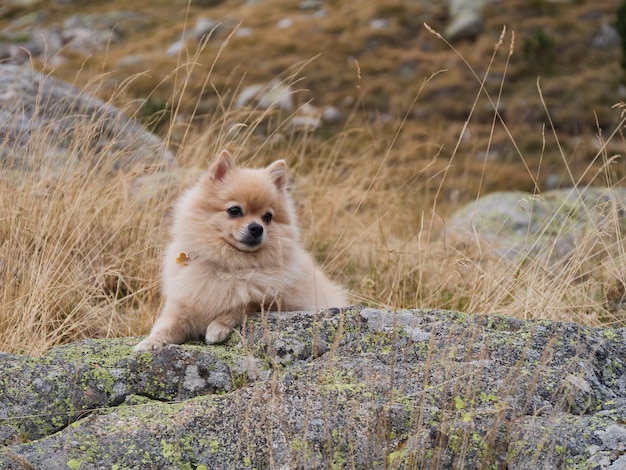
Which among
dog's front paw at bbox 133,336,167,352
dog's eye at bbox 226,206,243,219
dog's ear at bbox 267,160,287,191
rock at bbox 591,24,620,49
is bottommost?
rock at bbox 591,24,620,49

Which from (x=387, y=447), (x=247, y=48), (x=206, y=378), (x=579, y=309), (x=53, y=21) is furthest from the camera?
(x=53, y=21)

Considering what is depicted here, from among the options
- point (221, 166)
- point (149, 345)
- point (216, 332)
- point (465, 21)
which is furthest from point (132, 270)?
point (465, 21)

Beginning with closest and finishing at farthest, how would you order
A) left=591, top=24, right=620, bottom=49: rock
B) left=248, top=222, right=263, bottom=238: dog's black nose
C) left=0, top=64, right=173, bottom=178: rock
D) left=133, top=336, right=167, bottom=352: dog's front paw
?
left=133, top=336, right=167, bottom=352: dog's front paw, left=248, top=222, right=263, bottom=238: dog's black nose, left=0, top=64, right=173, bottom=178: rock, left=591, top=24, right=620, bottom=49: rock

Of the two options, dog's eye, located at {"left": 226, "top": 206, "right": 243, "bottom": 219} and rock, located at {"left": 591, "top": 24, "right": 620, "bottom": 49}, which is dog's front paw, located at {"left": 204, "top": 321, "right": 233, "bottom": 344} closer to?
dog's eye, located at {"left": 226, "top": 206, "right": 243, "bottom": 219}

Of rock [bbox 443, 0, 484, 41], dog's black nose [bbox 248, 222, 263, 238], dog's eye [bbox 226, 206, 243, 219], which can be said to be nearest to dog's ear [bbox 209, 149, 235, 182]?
dog's eye [bbox 226, 206, 243, 219]

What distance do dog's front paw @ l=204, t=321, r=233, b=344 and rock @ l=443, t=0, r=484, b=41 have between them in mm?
20591

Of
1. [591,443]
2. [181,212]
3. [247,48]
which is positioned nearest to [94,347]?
[181,212]

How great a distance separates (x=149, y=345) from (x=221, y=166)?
1252 mm

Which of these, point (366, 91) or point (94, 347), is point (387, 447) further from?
point (366, 91)

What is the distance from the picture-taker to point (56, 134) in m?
6.07

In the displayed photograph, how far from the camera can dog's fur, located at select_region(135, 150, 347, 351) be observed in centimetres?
360

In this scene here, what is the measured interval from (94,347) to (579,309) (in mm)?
3174

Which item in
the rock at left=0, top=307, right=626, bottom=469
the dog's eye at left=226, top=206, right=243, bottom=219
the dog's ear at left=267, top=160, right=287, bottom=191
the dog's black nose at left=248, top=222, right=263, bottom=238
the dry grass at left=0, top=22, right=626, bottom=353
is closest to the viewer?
the rock at left=0, top=307, right=626, bottom=469

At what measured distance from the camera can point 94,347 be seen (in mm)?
3234
